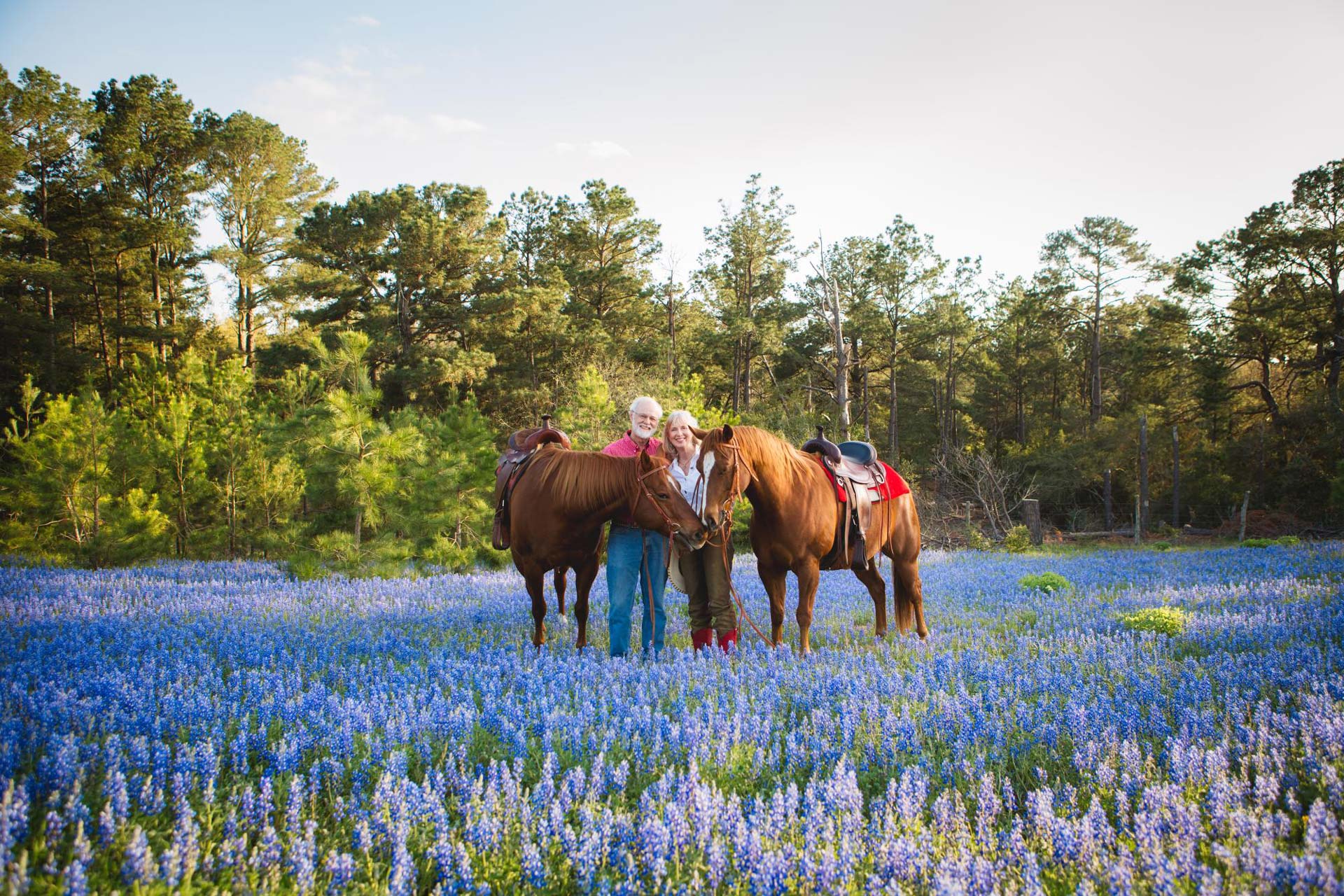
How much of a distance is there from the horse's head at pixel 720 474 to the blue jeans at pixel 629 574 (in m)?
0.79

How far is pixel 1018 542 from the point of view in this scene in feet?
56.6

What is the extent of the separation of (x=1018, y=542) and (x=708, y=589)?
15.0 meters

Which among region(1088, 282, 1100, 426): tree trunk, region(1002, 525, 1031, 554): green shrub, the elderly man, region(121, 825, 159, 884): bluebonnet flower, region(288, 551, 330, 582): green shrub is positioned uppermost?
region(1088, 282, 1100, 426): tree trunk

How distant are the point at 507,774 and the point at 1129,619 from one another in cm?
543

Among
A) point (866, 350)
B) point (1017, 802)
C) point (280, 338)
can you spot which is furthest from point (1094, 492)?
point (280, 338)

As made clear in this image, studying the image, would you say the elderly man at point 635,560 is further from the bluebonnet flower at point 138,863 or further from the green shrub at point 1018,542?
the green shrub at point 1018,542

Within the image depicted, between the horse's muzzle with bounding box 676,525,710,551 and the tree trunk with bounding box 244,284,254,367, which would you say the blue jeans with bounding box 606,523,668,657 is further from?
the tree trunk with bounding box 244,284,254,367

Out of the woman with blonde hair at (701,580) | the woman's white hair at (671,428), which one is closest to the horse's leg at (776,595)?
the woman with blonde hair at (701,580)

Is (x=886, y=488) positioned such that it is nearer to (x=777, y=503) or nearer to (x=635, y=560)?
(x=777, y=503)

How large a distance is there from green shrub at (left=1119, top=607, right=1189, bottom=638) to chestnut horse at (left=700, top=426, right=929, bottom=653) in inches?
66.7

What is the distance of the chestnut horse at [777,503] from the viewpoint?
4.39 metres

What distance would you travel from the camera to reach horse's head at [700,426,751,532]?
4.32 meters

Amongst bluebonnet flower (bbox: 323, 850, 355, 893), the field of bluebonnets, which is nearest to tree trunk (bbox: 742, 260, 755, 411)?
the field of bluebonnets

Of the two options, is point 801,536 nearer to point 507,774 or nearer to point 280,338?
point 507,774
